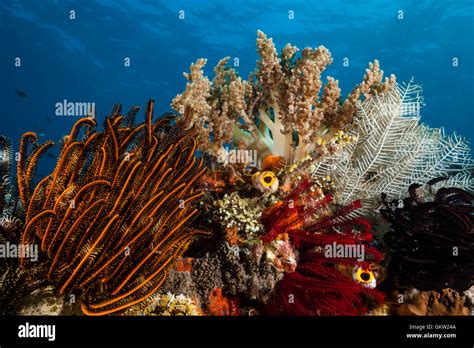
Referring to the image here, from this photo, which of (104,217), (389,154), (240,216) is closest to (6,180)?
(104,217)

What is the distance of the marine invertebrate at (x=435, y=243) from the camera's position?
3609 mm

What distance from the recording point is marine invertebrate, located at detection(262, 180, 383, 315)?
3.61 meters

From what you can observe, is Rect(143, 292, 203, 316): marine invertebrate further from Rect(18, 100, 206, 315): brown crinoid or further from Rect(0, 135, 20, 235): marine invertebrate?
Rect(0, 135, 20, 235): marine invertebrate

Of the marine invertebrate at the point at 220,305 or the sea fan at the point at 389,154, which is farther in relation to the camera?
the sea fan at the point at 389,154

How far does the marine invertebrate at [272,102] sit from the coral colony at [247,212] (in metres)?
0.02

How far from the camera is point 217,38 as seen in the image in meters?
59.5

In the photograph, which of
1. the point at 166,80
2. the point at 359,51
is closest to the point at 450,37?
the point at 359,51

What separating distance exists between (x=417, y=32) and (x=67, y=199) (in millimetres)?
67206

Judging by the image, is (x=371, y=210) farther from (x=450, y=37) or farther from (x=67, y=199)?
(x=450, y=37)

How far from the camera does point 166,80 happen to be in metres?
72.8

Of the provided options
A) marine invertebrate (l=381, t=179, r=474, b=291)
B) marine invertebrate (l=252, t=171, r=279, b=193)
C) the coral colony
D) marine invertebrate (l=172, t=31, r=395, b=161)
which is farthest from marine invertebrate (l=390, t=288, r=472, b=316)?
marine invertebrate (l=172, t=31, r=395, b=161)

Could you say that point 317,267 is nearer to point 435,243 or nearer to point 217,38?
point 435,243

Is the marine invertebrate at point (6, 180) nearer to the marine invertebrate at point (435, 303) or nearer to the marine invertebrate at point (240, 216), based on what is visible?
the marine invertebrate at point (240, 216)

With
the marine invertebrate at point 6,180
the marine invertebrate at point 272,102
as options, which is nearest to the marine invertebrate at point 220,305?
the marine invertebrate at point 6,180
